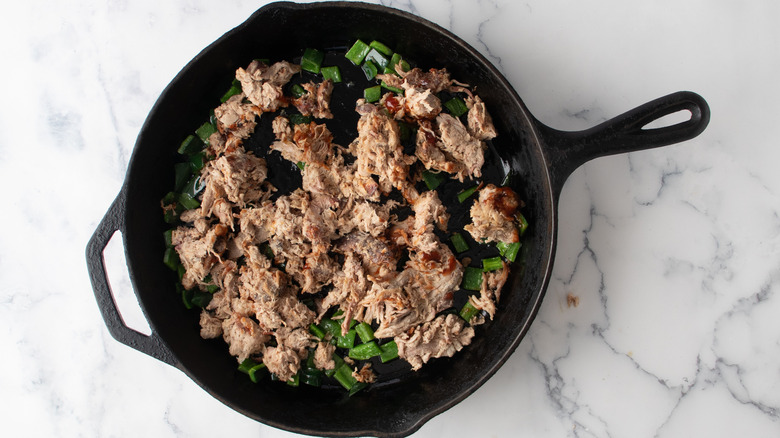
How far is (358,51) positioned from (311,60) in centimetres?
23

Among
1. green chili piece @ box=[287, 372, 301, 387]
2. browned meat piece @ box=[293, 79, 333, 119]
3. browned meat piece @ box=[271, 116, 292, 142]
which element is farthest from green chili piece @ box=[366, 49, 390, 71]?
green chili piece @ box=[287, 372, 301, 387]

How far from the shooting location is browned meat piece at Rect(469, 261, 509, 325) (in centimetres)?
258

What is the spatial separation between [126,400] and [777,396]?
3.30m

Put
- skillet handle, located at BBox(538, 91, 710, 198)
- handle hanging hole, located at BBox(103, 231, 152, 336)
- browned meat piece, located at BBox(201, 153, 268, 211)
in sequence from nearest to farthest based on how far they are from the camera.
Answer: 1. skillet handle, located at BBox(538, 91, 710, 198)
2. browned meat piece, located at BBox(201, 153, 268, 211)
3. handle hanging hole, located at BBox(103, 231, 152, 336)

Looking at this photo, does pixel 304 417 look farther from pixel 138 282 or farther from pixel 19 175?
pixel 19 175

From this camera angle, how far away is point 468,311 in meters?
2.64

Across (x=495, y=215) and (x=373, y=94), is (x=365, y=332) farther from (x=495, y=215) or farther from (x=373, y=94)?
(x=373, y=94)

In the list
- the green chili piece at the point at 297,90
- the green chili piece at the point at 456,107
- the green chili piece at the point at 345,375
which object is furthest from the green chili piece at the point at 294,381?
the green chili piece at the point at 456,107

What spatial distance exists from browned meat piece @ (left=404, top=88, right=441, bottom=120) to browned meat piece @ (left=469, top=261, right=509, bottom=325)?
2.64 feet

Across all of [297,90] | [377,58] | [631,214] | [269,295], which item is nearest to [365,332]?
[269,295]

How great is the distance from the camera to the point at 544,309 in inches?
106

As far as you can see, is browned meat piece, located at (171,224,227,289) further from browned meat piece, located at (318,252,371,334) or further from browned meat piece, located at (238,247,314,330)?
browned meat piece, located at (318,252,371,334)

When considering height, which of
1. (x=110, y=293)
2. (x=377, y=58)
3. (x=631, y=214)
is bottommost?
(x=631, y=214)

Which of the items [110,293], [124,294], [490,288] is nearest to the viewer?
[110,293]
